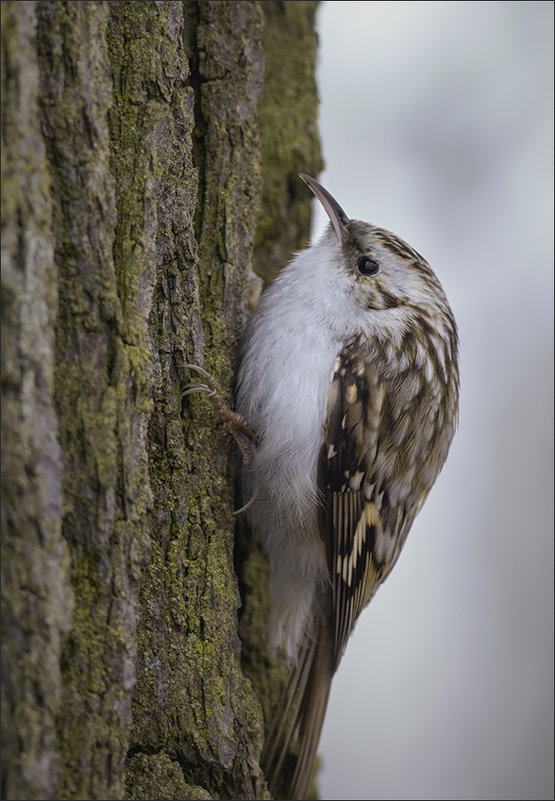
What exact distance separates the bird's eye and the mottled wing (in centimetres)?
27

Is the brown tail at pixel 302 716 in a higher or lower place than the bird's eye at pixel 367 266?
lower

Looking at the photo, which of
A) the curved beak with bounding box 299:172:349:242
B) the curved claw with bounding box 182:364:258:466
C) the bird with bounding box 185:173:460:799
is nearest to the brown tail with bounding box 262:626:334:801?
the bird with bounding box 185:173:460:799

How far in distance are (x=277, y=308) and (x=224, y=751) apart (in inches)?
39.4

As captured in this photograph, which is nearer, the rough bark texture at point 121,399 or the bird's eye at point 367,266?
the rough bark texture at point 121,399

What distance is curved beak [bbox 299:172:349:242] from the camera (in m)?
2.15

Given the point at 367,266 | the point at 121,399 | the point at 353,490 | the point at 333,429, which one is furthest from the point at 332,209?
the point at 121,399

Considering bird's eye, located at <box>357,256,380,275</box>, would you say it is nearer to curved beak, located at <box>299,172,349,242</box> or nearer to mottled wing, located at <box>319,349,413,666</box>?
curved beak, located at <box>299,172,349,242</box>

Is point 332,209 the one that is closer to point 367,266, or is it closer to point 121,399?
point 367,266

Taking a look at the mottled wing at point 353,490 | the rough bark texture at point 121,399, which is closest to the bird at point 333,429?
the mottled wing at point 353,490

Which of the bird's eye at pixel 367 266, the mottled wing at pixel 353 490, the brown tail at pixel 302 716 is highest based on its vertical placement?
the bird's eye at pixel 367 266

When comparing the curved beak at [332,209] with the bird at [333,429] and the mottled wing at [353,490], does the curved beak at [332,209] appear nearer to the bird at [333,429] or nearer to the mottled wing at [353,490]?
the bird at [333,429]

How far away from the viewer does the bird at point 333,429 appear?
1956mm

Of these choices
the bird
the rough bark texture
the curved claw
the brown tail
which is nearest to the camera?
the rough bark texture

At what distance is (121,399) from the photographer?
4.66 feet
